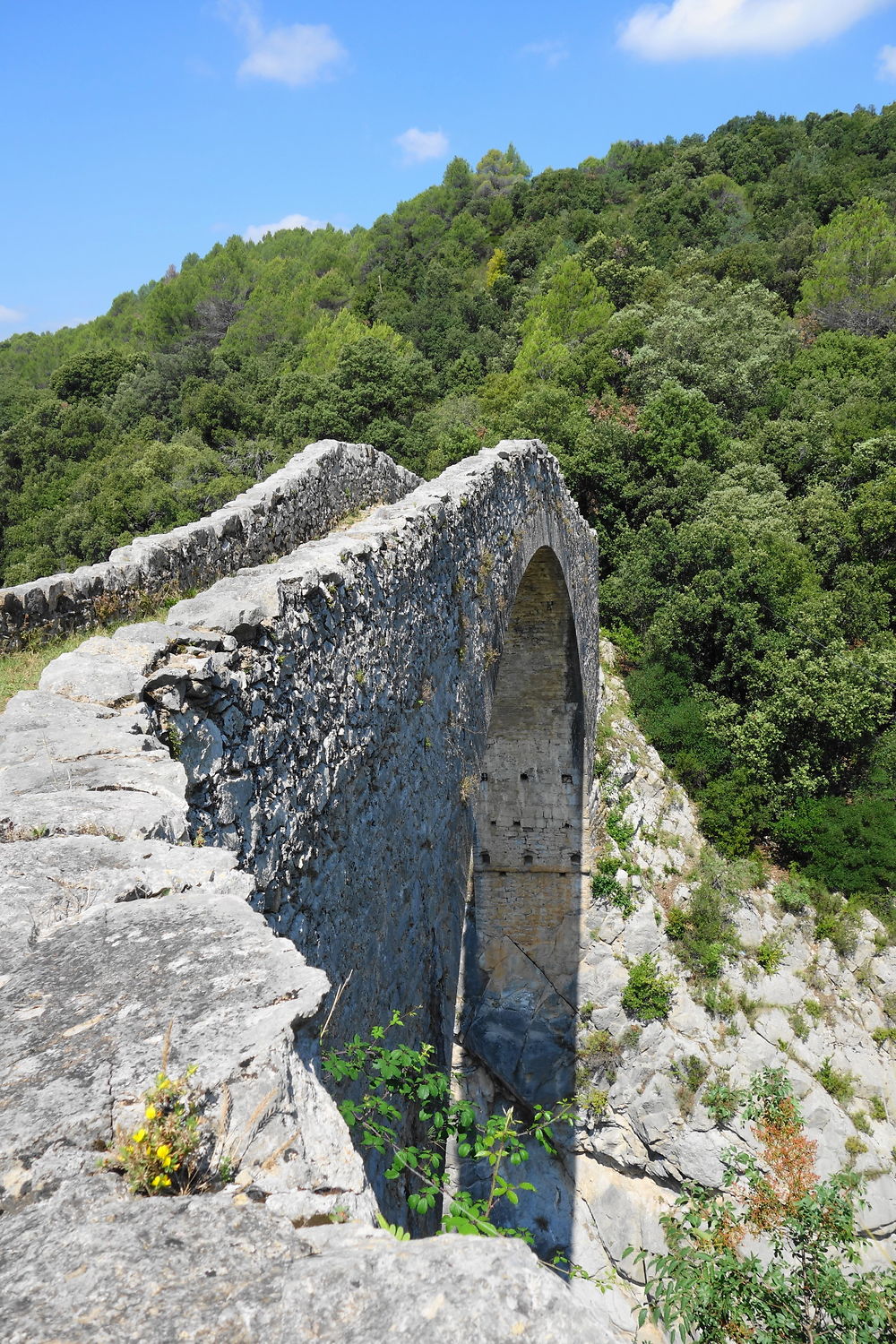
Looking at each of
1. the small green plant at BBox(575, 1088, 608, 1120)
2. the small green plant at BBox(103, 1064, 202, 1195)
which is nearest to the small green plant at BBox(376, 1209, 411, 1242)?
the small green plant at BBox(103, 1064, 202, 1195)

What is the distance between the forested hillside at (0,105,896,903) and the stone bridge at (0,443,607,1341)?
10.6 m

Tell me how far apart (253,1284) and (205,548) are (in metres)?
8.50

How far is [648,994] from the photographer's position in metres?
14.9

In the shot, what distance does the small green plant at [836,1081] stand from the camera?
45.6ft

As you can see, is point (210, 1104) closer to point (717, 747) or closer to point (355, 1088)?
point (355, 1088)

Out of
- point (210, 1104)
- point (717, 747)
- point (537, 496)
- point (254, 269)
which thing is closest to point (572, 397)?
point (717, 747)

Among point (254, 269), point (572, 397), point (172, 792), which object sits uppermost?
point (254, 269)

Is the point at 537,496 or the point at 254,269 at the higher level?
the point at 254,269

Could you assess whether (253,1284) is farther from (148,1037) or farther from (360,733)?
(360,733)

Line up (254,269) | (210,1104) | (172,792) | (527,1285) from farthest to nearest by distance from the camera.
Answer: (254,269) < (172,792) < (210,1104) < (527,1285)

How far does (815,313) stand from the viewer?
33.6 meters

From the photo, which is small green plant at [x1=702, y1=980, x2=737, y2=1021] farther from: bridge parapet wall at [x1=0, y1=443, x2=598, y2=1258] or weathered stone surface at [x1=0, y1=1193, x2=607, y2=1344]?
weathered stone surface at [x1=0, y1=1193, x2=607, y2=1344]

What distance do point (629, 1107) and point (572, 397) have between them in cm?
2093

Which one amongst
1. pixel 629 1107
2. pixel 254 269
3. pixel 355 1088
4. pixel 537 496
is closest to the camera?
pixel 355 1088
